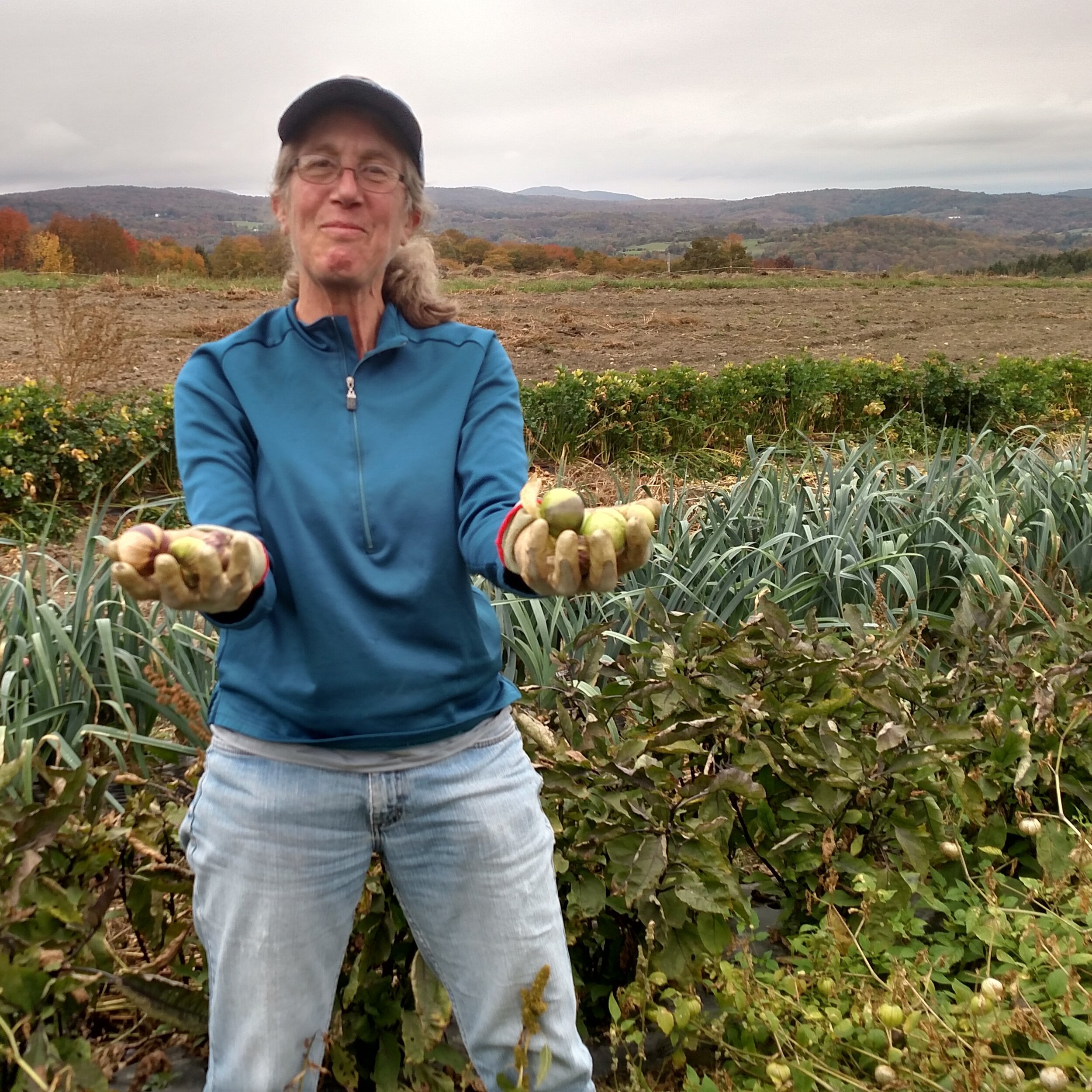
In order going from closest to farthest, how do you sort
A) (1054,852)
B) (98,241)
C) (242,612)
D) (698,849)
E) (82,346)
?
(242,612), (698,849), (1054,852), (82,346), (98,241)

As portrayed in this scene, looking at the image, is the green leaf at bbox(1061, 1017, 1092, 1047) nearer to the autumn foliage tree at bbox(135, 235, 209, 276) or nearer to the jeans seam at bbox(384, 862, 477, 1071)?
the jeans seam at bbox(384, 862, 477, 1071)

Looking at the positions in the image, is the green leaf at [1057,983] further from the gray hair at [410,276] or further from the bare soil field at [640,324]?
the bare soil field at [640,324]

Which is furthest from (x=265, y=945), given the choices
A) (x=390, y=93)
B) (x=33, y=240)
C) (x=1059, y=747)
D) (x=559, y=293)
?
(x=33, y=240)

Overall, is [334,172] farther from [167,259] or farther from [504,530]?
[167,259]

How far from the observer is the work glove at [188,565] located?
111 cm

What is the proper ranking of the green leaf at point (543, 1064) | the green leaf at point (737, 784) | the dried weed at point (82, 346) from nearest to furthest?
the green leaf at point (543, 1064)
the green leaf at point (737, 784)
the dried weed at point (82, 346)

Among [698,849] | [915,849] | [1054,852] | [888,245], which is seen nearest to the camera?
[698,849]

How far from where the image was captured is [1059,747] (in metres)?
2.05

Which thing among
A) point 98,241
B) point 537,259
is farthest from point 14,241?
point 537,259

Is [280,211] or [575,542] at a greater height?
[280,211]

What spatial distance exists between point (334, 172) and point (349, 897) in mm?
1065

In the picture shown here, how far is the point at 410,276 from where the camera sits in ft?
5.30

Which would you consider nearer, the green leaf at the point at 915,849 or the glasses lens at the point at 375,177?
the glasses lens at the point at 375,177

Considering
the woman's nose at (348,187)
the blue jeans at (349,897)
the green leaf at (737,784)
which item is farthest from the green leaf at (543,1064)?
the woman's nose at (348,187)
